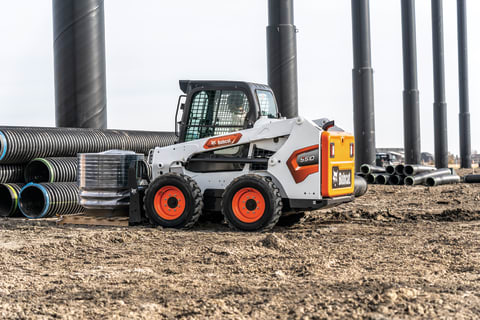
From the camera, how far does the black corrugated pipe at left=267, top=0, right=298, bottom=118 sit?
17.2m

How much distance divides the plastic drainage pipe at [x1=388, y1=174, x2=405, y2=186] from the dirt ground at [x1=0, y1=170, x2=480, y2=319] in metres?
8.70

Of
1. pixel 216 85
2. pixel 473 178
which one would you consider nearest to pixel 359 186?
pixel 216 85

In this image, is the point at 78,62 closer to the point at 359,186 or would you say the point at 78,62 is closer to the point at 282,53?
the point at 282,53

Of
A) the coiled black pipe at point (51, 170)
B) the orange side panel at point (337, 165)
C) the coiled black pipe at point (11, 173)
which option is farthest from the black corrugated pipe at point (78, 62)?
the orange side panel at point (337, 165)

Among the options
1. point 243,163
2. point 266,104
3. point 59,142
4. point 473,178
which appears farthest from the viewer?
point 473,178

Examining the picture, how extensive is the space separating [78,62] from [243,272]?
10006 mm

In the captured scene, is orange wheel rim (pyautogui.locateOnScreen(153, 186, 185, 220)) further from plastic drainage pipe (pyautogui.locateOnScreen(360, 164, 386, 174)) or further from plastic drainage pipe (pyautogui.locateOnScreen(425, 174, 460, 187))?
plastic drainage pipe (pyautogui.locateOnScreen(425, 174, 460, 187))

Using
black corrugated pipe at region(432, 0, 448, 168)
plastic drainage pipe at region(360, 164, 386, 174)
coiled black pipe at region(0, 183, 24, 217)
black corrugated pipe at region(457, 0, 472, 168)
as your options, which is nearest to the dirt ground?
coiled black pipe at region(0, 183, 24, 217)

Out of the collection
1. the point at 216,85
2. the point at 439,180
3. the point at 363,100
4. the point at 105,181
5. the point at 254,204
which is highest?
the point at 363,100

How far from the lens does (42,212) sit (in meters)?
11.6

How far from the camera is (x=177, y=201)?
958 centimetres

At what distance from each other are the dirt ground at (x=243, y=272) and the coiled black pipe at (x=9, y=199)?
1.37m

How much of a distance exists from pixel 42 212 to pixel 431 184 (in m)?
12.3

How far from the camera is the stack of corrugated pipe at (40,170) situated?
457 inches
